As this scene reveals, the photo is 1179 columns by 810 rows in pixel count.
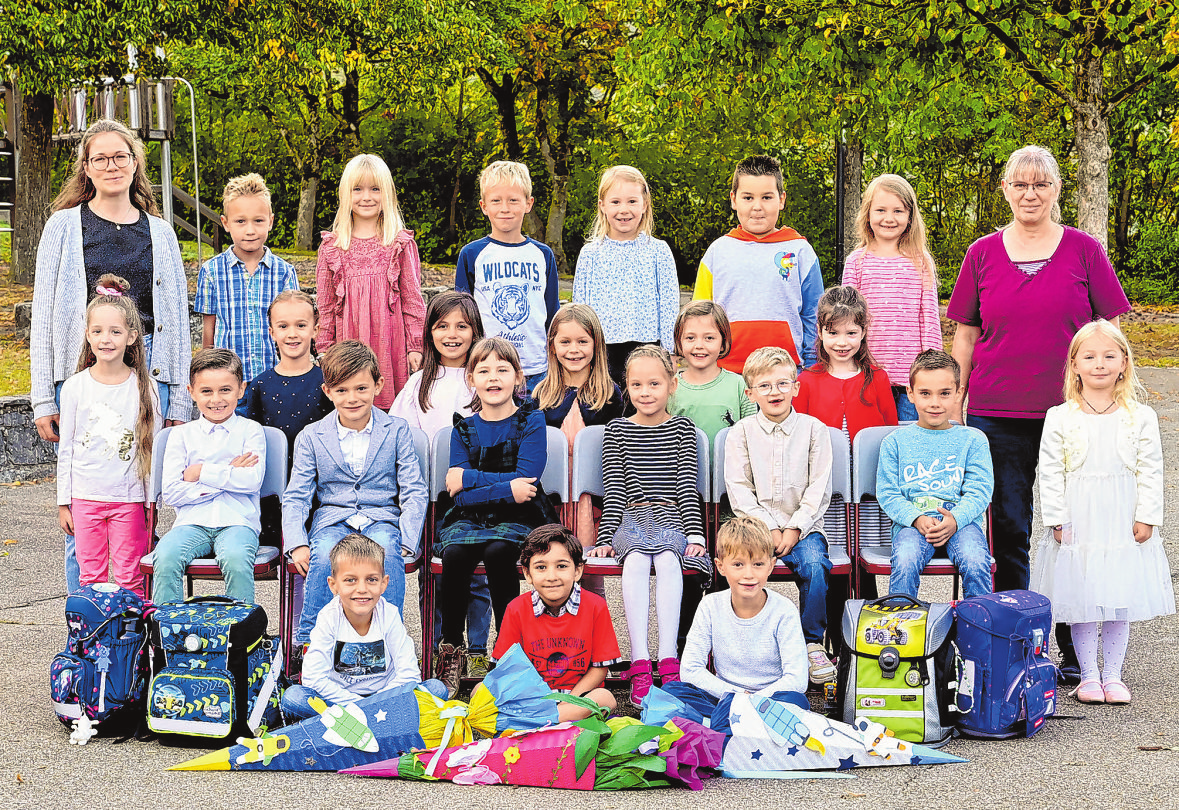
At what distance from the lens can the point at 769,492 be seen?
16.7 ft

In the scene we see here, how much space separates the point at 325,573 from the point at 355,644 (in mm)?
386

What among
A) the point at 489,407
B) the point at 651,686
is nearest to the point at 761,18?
the point at 489,407

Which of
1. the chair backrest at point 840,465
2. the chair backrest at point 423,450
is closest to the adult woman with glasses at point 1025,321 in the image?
the chair backrest at point 840,465

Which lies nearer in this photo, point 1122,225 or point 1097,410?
point 1097,410

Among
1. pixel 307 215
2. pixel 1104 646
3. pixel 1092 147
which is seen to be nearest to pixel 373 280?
pixel 1104 646

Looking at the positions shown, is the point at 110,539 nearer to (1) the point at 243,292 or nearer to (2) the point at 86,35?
(1) the point at 243,292

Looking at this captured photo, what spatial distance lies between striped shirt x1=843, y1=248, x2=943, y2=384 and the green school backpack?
5.35 feet

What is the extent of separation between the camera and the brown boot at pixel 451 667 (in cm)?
491

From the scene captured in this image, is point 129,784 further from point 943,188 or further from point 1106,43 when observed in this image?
point 943,188

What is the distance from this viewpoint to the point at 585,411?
5.59m

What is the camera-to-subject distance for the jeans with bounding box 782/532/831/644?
16.1 ft

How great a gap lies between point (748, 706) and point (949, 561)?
1156 mm

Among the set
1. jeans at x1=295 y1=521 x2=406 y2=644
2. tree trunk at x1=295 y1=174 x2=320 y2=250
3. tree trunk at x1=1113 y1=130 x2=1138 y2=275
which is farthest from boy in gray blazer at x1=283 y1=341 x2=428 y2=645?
tree trunk at x1=1113 y1=130 x2=1138 y2=275

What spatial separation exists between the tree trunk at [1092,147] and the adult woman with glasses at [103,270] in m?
11.6
